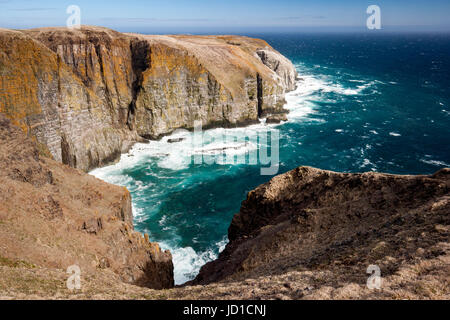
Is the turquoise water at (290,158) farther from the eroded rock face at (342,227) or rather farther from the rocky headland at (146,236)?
the eroded rock face at (342,227)

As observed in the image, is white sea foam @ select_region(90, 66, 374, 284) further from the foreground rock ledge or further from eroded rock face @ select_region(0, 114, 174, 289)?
the foreground rock ledge

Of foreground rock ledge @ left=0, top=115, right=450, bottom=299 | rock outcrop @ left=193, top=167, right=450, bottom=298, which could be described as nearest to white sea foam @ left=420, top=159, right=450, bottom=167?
rock outcrop @ left=193, top=167, right=450, bottom=298

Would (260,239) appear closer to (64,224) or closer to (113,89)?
(64,224)

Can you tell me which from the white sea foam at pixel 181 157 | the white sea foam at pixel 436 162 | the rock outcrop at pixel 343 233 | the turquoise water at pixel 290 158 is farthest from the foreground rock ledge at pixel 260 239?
the white sea foam at pixel 436 162

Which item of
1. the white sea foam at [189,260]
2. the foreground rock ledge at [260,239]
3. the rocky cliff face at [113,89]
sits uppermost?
the rocky cliff face at [113,89]
